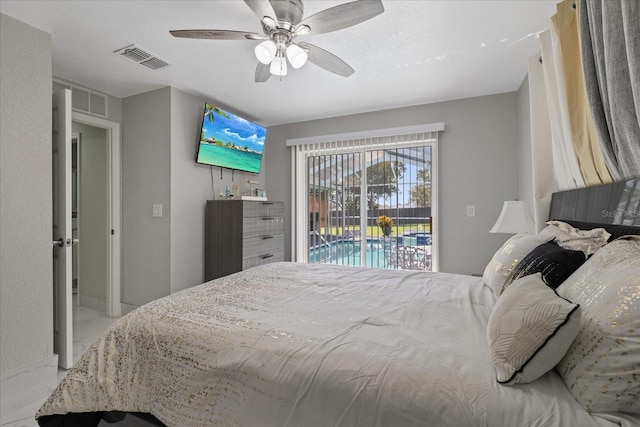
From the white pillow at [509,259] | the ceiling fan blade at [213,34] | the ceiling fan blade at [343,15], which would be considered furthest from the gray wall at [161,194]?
the white pillow at [509,259]

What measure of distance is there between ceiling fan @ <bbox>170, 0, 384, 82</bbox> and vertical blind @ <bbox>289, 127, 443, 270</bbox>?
6.56 ft

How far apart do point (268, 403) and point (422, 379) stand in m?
0.47

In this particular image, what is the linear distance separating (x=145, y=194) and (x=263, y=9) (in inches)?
98.3

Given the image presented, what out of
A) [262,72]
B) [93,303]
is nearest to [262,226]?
[262,72]

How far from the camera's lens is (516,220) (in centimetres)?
247

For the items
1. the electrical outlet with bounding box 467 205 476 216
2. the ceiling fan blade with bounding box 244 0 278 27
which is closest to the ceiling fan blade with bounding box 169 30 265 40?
the ceiling fan blade with bounding box 244 0 278 27

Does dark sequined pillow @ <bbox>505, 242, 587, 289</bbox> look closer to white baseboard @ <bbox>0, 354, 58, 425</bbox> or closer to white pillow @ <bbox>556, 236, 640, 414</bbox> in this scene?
white pillow @ <bbox>556, 236, 640, 414</bbox>

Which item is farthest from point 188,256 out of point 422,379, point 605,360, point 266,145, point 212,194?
point 605,360

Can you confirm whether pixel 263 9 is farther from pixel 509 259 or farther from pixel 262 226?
pixel 262 226

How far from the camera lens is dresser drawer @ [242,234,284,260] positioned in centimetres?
334

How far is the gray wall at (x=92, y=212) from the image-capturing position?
11.7ft

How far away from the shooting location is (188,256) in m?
3.33

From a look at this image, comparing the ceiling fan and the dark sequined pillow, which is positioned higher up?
the ceiling fan

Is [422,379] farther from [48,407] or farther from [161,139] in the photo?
[161,139]
